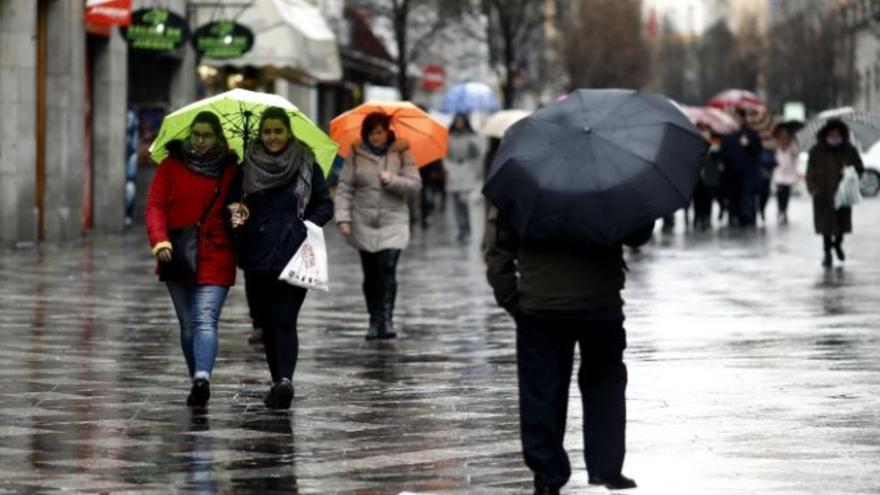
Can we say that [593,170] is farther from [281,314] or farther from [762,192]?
[762,192]

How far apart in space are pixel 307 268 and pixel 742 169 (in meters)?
29.9

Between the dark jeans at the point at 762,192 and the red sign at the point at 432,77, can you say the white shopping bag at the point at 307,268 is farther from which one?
the red sign at the point at 432,77

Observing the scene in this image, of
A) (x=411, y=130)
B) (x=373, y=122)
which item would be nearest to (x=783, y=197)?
(x=411, y=130)

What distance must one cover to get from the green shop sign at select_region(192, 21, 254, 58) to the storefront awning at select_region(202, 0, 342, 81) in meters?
1.29

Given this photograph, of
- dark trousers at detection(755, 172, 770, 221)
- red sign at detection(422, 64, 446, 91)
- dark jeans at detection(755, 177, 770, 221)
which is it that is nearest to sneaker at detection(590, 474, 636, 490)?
dark trousers at detection(755, 172, 770, 221)

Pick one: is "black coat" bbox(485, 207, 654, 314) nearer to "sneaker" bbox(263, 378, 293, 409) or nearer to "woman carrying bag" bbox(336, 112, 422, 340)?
"sneaker" bbox(263, 378, 293, 409)

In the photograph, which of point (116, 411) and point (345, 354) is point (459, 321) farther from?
point (116, 411)

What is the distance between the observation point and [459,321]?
65.9ft

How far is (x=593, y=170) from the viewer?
9.49 metres

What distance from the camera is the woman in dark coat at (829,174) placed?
2750cm

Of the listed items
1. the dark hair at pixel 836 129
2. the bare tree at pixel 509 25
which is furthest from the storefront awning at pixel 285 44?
the bare tree at pixel 509 25

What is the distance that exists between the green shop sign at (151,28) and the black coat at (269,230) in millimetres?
22675

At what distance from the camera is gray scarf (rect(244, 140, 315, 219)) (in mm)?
13062

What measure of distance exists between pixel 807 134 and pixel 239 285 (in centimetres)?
2044
